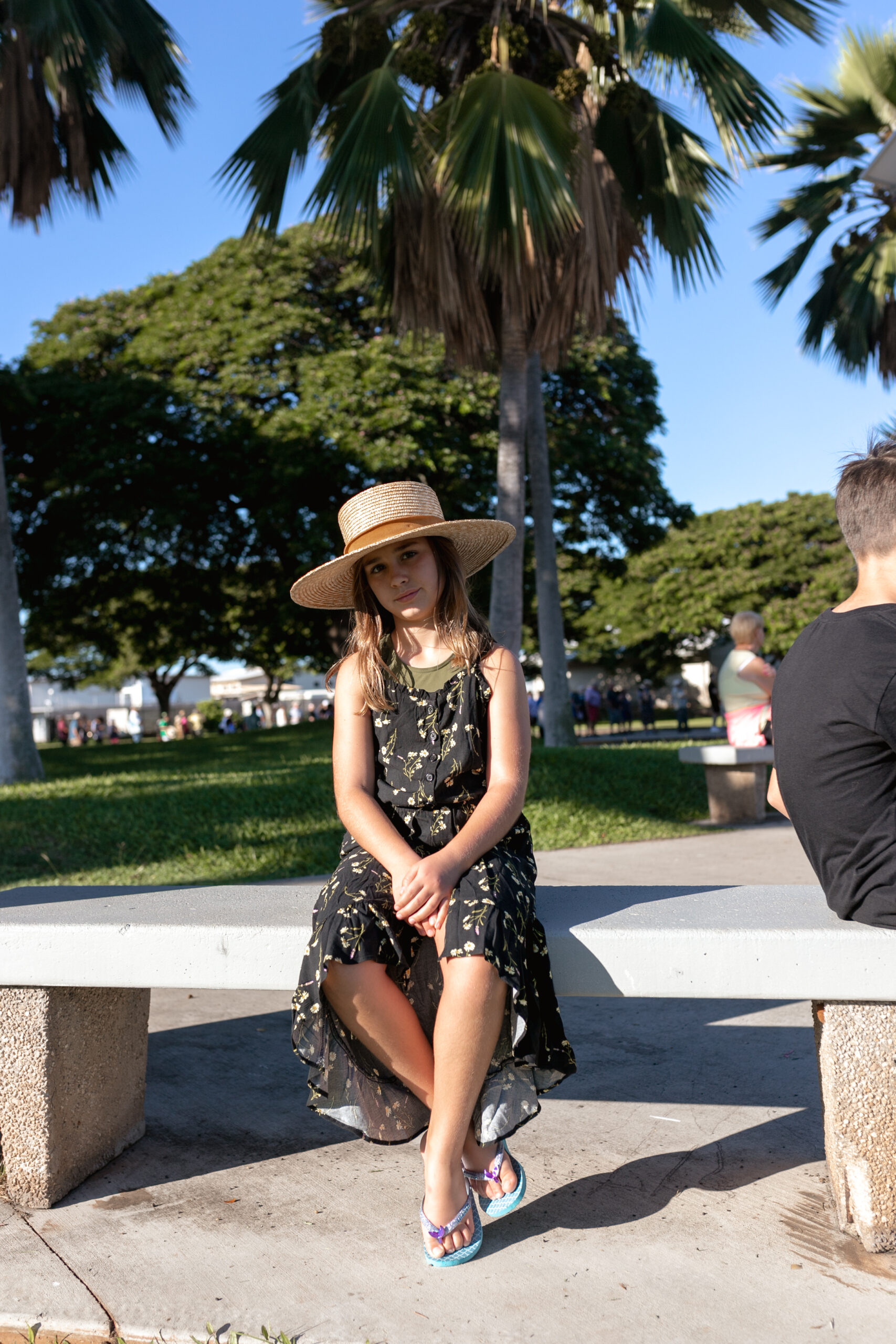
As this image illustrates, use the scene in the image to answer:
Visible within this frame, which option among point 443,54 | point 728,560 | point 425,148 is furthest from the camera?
→ point 728,560

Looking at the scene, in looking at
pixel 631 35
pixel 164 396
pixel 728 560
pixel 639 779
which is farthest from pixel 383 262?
pixel 728 560

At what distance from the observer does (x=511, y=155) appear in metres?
8.20

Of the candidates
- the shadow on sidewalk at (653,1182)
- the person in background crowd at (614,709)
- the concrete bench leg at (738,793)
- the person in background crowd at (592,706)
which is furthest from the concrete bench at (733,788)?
the person in background crowd at (614,709)

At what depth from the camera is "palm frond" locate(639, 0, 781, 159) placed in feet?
28.7

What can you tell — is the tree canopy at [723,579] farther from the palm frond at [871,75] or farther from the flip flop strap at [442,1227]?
the flip flop strap at [442,1227]

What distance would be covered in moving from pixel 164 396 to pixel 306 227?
4.69m

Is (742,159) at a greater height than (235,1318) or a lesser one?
greater

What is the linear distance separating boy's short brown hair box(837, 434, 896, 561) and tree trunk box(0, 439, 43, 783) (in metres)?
10.3

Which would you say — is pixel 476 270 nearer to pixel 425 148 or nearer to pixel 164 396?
pixel 425 148

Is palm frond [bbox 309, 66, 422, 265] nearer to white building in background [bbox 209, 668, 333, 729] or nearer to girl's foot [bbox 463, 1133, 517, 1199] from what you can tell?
girl's foot [bbox 463, 1133, 517, 1199]

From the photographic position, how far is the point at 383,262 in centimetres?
1008

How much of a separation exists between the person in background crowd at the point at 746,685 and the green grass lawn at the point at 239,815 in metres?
Answer: 0.92

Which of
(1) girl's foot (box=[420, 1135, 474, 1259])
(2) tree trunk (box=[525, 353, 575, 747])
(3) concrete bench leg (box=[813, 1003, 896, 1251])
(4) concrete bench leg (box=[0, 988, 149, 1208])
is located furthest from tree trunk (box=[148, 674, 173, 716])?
(3) concrete bench leg (box=[813, 1003, 896, 1251])

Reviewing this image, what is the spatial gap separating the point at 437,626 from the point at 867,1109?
1510mm
